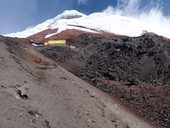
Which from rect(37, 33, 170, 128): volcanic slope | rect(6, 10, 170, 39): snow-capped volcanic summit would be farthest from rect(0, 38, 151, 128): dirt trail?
rect(6, 10, 170, 39): snow-capped volcanic summit

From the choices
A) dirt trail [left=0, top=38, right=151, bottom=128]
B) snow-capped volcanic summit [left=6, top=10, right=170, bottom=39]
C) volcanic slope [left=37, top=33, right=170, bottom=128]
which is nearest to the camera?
dirt trail [left=0, top=38, right=151, bottom=128]

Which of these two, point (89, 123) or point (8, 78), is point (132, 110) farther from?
point (8, 78)

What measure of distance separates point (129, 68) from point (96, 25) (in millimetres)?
36482

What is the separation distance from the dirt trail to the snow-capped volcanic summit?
37367 mm

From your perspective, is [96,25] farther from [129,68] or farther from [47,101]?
[47,101]

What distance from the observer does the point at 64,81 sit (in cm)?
2391

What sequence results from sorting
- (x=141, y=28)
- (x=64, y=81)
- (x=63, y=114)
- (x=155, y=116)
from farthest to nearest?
1. (x=141, y=28)
2. (x=155, y=116)
3. (x=64, y=81)
4. (x=63, y=114)

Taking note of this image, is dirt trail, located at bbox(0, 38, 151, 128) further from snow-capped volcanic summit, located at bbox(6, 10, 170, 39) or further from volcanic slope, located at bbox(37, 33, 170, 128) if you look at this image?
snow-capped volcanic summit, located at bbox(6, 10, 170, 39)

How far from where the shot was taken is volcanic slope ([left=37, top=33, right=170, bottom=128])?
1075 inches

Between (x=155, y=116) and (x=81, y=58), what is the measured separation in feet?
34.6

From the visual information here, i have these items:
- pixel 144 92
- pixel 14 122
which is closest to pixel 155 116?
pixel 144 92

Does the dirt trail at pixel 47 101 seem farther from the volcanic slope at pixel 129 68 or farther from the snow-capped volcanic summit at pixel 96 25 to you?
the snow-capped volcanic summit at pixel 96 25

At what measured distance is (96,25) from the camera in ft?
228

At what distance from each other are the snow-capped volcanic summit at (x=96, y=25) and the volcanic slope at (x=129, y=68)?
973 inches
